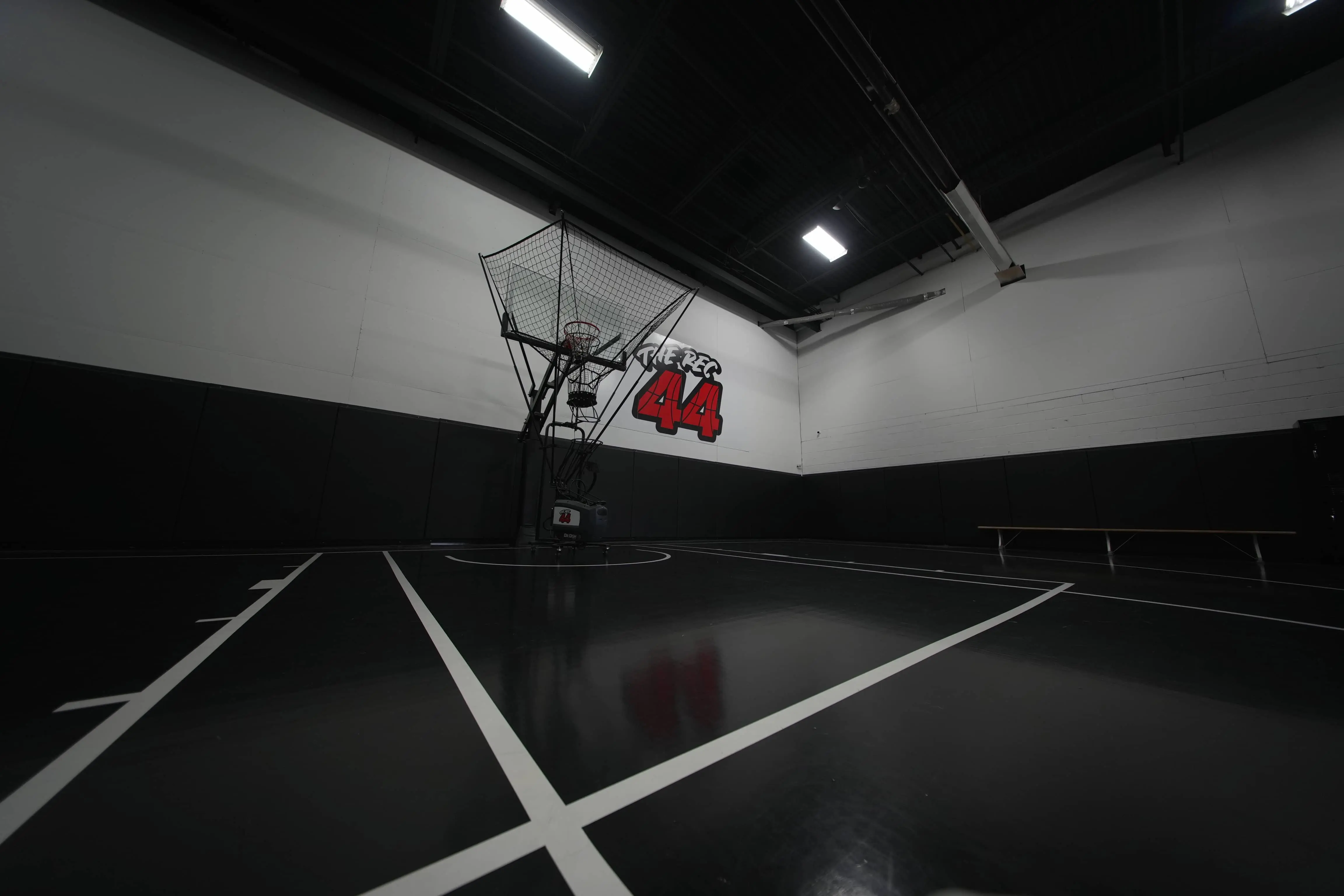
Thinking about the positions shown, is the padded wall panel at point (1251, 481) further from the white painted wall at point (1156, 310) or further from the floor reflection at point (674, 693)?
the floor reflection at point (674, 693)

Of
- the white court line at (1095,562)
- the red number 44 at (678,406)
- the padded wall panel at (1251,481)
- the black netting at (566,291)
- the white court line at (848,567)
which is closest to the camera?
the white court line at (848,567)

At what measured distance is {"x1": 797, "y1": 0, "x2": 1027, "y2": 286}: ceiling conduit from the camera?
3.50m

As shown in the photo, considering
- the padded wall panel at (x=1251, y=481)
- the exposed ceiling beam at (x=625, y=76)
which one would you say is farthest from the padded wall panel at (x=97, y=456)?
the padded wall panel at (x=1251, y=481)

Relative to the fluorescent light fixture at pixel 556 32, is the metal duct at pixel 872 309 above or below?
below

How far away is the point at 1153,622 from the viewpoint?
1.51 m

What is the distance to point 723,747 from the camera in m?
0.68

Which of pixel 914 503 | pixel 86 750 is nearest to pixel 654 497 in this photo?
→ pixel 914 503

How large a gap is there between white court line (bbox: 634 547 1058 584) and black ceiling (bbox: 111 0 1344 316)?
15.6ft

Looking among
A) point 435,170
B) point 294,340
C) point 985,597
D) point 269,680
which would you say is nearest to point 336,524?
point 294,340

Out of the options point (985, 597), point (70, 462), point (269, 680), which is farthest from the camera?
point (70, 462)

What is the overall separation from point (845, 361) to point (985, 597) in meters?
6.65

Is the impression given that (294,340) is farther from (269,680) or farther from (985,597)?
(985,597)

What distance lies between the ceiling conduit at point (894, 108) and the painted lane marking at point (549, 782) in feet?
15.8

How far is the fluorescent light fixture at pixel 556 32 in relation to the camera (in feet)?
12.5
